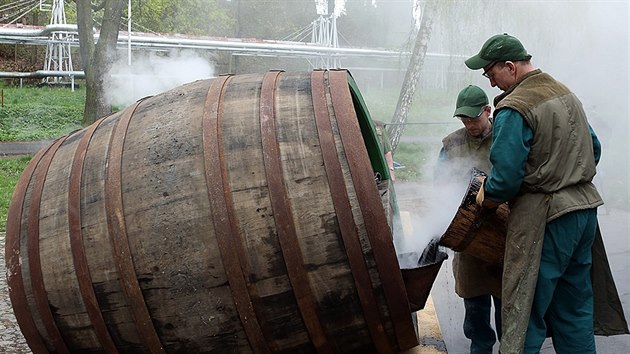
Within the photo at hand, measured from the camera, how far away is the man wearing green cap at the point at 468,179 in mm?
3941

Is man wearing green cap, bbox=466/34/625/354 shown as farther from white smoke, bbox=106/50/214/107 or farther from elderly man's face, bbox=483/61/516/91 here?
white smoke, bbox=106/50/214/107

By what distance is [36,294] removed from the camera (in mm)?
2900

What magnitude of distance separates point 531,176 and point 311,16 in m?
40.3

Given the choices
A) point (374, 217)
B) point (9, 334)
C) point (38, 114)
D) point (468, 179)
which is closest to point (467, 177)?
point (468, 179)

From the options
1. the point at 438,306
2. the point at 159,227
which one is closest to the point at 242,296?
the point at 159,227

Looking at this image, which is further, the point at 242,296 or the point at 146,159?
the point at 146,159

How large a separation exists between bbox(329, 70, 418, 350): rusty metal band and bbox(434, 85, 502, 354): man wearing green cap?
1.21m

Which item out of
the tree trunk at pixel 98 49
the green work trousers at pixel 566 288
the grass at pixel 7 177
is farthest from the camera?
the tree trunk at pixel 98 49

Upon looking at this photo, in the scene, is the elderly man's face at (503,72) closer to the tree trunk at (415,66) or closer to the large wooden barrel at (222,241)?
the large wooden barrel at (222,241)

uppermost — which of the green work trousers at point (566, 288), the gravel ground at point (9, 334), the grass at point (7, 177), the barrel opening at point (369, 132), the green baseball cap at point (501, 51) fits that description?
the green baseball cap at point (501, 51)

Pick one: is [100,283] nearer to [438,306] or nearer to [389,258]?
[389,258]

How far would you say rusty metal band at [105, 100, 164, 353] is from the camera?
2.71m

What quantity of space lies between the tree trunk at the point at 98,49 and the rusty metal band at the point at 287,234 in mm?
11253

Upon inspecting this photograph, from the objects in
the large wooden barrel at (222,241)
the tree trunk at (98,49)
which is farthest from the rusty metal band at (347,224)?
the tree trunk at (98,49)
